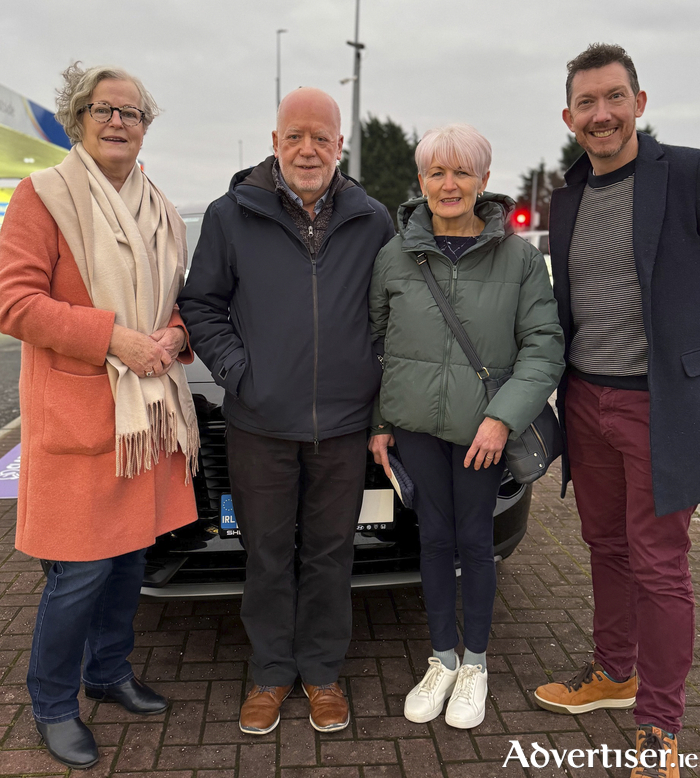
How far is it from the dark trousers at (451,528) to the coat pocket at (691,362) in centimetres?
62

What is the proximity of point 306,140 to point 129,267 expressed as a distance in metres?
0.66

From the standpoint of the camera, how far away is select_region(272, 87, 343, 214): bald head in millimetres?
2094

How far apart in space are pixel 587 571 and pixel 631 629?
38.2 inches

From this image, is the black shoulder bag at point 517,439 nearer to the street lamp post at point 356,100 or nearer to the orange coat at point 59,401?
the orange coat at point 59,401

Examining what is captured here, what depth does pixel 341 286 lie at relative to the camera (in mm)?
2123

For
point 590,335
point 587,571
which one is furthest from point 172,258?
point 587,571

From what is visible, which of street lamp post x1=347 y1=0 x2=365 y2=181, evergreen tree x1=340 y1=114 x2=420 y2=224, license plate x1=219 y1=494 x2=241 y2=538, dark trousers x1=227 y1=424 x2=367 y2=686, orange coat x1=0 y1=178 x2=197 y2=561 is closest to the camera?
orange coat x1=0 y1=178 x2=197 y2=561

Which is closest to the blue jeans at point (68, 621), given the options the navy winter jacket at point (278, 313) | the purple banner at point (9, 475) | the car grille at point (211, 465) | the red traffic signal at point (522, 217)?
the car grille at point (211, 465)

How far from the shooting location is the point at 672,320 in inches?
78.5

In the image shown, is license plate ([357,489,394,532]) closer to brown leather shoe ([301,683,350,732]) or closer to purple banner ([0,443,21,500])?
brown leather shoe ([301,683,350,732])

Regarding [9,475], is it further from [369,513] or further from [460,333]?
[460,333]

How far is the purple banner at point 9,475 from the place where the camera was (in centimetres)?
426

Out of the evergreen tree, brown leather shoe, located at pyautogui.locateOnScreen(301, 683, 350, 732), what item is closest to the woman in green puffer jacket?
brown leather shoe, located at pyautogui.locateOnScreen(301, 683, 350, 732)

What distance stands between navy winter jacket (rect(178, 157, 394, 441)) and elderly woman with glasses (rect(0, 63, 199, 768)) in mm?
133
